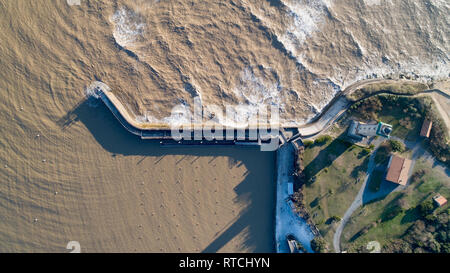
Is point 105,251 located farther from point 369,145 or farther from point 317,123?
point 369,145

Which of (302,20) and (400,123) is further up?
(302,20)

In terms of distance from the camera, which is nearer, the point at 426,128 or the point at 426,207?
the point at 426,207

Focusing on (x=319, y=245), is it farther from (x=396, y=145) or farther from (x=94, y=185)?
(x=94, y=185)

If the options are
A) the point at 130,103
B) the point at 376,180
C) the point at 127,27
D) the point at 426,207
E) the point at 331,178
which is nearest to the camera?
the point at 426,207

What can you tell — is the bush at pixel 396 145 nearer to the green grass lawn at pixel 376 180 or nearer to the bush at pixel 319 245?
the green grass lawn at pixel 376 180

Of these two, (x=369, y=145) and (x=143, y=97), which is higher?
(x=143, y=97)

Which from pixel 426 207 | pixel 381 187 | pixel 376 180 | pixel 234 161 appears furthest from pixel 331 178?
pixel 234 161

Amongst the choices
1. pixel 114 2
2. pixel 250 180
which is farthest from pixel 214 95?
pixel 114 2
